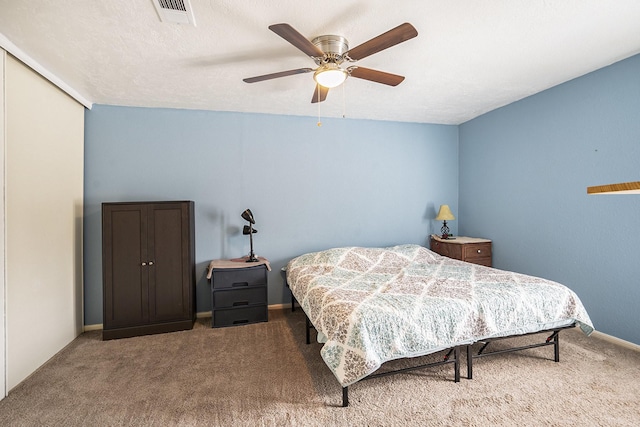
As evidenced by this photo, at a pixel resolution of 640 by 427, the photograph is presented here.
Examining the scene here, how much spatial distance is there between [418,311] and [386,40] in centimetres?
171

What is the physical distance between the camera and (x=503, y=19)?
2.05 metres

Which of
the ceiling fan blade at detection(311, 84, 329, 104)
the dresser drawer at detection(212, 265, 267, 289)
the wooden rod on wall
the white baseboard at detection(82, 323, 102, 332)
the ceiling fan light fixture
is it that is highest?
the ceiling fan blade at detection(311, 84, 329, 104)

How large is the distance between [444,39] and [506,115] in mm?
2044

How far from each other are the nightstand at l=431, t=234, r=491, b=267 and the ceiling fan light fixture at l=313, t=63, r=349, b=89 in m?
2.68

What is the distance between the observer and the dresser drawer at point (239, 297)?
3348 millimetres

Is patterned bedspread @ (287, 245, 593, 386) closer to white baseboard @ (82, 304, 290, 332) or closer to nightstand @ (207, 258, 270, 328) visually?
nightstand @ (207, 258, 270, 328)

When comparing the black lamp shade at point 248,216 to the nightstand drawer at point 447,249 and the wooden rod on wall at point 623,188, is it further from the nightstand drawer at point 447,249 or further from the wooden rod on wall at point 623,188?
the wooden rod on wall at point 623,188

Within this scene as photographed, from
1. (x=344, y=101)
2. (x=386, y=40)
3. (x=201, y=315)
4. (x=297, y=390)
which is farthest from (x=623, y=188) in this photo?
(x=201, y=315)

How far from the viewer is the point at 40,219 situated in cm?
262

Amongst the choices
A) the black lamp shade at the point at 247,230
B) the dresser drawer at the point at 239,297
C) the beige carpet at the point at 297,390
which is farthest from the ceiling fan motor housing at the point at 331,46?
Result: the dresser drawer at the point at 239,297

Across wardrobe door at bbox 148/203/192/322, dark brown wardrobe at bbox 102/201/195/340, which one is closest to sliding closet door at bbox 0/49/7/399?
dark brown wardrobe at bbox 102/201/195/340

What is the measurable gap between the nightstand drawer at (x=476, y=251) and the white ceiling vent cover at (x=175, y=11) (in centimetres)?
364

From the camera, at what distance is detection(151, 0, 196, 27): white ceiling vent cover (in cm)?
182

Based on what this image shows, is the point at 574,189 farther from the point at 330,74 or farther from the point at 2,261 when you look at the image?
the point at 2,261
